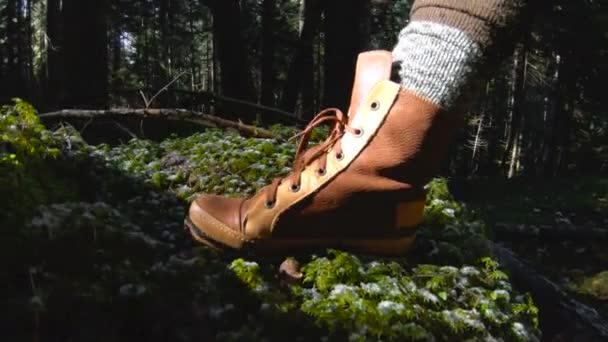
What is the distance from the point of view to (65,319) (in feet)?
5.90

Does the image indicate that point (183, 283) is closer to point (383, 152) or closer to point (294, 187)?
point (294, 187)

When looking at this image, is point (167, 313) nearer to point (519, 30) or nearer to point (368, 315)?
point (368, 315)

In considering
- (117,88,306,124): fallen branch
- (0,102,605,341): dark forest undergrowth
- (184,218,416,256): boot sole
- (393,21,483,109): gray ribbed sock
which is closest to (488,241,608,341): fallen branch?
(0,102,605,341): dark forest undergrowth

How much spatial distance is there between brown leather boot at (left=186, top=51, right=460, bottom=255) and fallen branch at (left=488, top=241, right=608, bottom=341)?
1298 millimetres

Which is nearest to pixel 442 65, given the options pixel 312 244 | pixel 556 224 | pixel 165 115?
pixel 312 244

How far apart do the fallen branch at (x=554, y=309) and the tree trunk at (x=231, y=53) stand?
8.15m

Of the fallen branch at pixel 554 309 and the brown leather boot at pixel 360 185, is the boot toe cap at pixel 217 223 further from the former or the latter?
the fallen branch at pixel 554 309

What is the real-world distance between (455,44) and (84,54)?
652cm

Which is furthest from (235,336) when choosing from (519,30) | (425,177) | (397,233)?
(519,30)

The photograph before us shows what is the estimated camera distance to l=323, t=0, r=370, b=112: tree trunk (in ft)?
31.2

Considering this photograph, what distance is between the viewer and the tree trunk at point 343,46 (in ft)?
31.2

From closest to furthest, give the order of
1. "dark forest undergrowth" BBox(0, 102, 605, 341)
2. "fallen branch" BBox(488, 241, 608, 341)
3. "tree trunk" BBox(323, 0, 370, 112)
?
"dark forest undergrowth" BBox(0, 102, 605, 341) → "fallen branch" BBox(488, 241, 608, 341) → "tree trunk" BBox(323, 0, 370, 112)

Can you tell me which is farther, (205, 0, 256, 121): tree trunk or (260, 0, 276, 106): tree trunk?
(260, 0, 276, 106): tree trunk

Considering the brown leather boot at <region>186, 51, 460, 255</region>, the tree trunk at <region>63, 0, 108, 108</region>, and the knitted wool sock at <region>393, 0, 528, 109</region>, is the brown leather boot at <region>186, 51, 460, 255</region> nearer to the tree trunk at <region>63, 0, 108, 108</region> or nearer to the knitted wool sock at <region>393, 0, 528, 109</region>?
the knitted wool sock at <region>393, 0, 528, 109</region>
